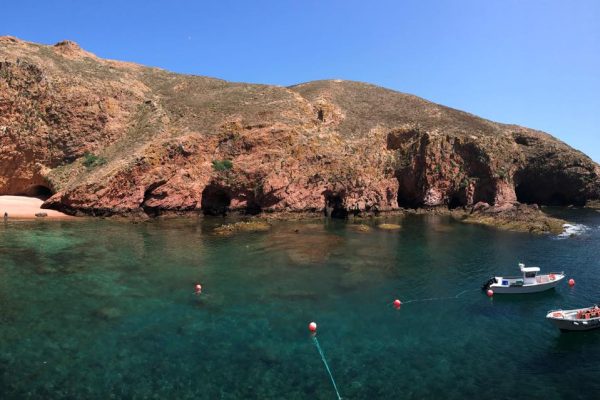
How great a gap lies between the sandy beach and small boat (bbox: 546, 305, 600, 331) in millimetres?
61372

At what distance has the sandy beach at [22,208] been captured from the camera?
2205 inches

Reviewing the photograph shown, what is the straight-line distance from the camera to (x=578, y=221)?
71.9 m

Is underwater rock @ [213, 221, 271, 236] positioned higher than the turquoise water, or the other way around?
underwater rock @ [213, 221, 271, 236]

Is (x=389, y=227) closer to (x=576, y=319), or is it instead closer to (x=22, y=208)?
(x=576, y=319)

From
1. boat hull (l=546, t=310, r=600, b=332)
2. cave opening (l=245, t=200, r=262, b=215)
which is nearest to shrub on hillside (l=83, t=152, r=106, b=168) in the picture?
cave opening (l=245, t=200, r=262, b=215)

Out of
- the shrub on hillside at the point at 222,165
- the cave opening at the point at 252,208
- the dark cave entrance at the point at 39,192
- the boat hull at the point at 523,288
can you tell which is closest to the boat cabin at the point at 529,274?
the boat hull at the point at 523,288

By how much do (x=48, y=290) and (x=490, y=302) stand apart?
34.5 metres

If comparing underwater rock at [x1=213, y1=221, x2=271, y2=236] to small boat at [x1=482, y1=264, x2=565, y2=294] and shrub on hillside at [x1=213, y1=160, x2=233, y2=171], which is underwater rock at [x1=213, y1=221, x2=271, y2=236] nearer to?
shrub on hillside at [x1=213, y1=160, x2=233, y2=171]

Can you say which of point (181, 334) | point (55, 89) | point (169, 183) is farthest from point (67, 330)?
point (55, 89)

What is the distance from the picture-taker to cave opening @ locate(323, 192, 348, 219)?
7119 cm

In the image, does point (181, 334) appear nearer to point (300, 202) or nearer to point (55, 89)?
point (300, 202)

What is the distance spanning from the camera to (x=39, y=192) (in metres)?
70.0

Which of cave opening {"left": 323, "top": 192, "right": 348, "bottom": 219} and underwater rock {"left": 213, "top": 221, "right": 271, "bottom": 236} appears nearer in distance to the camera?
underwater rock {"left": 213, "top": 221, "right": 271, "bottom": 236}

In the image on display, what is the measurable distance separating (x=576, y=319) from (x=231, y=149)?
59.6 metres
